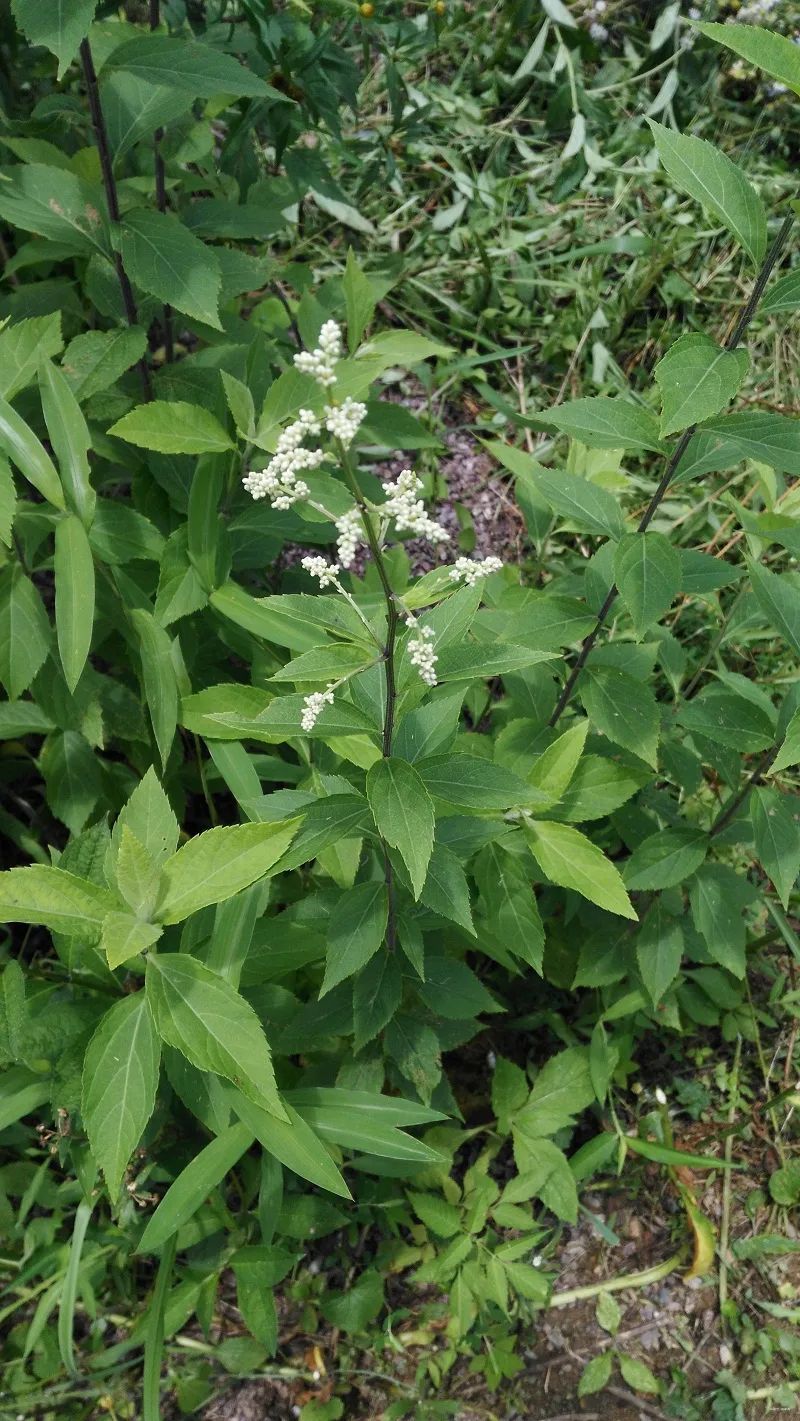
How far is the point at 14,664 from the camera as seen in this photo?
2049 millimetres

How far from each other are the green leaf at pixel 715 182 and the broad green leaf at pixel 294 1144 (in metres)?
1.59

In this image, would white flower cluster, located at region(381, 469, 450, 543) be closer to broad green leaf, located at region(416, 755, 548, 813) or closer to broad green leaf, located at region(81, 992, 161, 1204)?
broad green leaf, located at region(416, 755, 548, 813)

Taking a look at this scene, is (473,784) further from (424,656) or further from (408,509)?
(408,509)

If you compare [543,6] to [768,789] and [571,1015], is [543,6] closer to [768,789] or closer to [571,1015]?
[768,789]

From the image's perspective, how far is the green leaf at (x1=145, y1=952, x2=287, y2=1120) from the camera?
55.1 inches

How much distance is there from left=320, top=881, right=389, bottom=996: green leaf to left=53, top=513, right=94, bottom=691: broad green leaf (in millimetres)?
669

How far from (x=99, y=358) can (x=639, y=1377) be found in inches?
103

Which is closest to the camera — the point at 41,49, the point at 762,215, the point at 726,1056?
the point at 762,215

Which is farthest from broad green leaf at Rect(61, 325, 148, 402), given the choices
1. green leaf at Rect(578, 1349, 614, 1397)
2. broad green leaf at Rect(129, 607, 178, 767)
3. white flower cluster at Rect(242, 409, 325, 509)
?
green leaf at Rect(578, 1349, 614, 1397)

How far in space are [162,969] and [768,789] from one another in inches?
46.9

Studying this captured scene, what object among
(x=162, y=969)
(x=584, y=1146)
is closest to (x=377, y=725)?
(x=162, y=969)

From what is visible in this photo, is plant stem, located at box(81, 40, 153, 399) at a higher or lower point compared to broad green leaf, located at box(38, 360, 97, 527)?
higher

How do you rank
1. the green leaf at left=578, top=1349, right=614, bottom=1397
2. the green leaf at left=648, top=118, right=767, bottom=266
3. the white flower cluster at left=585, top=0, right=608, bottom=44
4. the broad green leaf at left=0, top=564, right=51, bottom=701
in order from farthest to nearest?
the white flower cluster at left=585, top=0, right=608, bottom=44, the green leaf at left=578, top=1349, right=614, bottom=1397, the broad green leaf at left=0, top=564, right=51, bottom=701, the green leaf at left=648, top=118, right=767, bottom=266

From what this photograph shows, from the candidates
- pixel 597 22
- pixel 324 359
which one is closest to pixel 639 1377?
pixel 324 359
